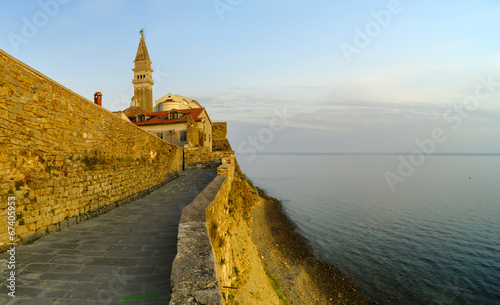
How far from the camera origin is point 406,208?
3322cm

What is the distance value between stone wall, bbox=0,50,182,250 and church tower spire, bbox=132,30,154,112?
4588 cm

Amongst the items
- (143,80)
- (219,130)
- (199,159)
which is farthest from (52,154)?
(143,80)

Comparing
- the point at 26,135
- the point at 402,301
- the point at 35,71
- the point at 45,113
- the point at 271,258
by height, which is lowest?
the point at 402,301

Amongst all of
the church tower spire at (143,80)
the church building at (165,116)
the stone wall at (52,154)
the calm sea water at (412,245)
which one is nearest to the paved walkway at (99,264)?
the stone wall at (52,154)

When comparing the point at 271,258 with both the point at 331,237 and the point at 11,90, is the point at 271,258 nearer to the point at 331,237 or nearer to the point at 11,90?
the point at 331,237

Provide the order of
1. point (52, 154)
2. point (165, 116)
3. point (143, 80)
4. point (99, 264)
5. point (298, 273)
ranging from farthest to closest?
point (143, 80)
point (165, 116)
point (298, 273)
point (52, 154)
point (99, 264)

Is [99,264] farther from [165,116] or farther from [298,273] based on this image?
[165,116]

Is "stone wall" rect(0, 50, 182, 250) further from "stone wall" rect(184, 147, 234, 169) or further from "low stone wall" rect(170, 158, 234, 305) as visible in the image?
"stone wall" rect(184, 147, 234, 169)

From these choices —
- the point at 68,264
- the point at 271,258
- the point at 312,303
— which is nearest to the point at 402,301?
the point at 312,303

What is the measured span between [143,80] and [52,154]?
5141 centimetres

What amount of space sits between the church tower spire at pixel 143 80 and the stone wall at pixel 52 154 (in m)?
45.9

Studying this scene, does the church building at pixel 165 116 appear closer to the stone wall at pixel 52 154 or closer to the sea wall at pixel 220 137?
the sea wall at pixel 220 137

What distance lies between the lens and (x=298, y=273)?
48.5ft

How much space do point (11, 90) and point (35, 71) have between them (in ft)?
3.22
